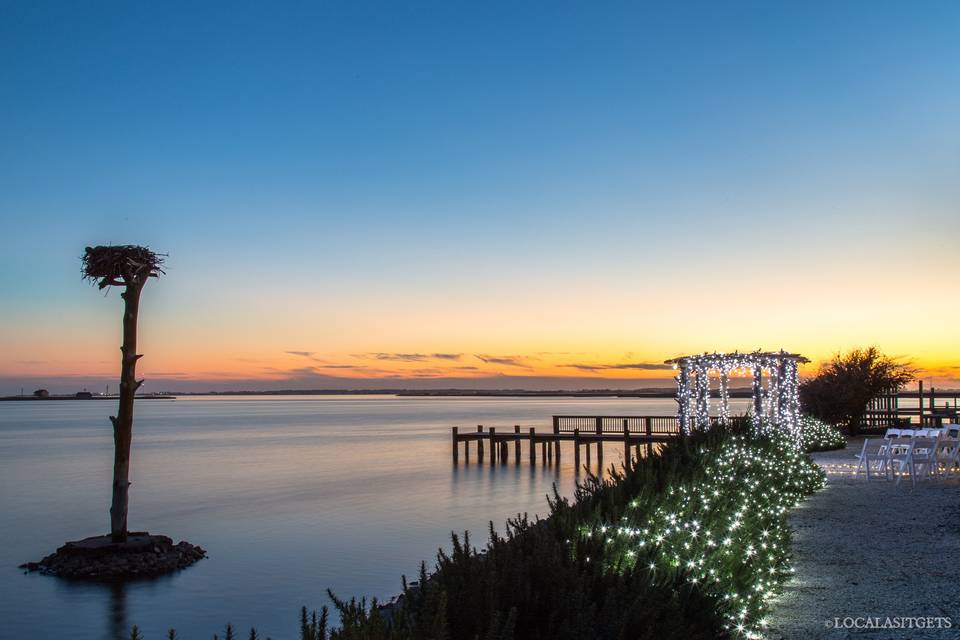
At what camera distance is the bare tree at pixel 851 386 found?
29328mm

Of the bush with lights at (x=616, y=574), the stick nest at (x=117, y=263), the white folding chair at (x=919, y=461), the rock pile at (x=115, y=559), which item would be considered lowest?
the rock pile at (x=115, y=559)

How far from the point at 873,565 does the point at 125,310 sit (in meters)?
10.2

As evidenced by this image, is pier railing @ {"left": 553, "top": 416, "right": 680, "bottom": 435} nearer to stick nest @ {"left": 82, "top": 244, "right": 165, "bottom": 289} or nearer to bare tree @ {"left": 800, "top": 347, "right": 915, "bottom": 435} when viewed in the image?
bare tree @ {"left": 800, "top": 347, "right": 915, "bottom": 435}

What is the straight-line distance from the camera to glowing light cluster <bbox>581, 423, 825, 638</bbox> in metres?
5.04

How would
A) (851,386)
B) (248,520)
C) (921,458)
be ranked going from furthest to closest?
(851,386)
(248,520)
(921,458)

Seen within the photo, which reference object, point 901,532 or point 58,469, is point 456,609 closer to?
point 901,532

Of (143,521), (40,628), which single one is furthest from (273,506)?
(40,628)

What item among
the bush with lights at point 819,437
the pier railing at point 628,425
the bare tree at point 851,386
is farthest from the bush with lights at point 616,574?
the bare tree at point 851,386

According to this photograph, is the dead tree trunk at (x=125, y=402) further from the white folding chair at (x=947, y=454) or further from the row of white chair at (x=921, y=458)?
the white folding chair at (x=947, y=454)

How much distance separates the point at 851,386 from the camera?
2912 centimetres

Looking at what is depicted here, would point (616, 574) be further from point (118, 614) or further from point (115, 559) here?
point (115, 559)

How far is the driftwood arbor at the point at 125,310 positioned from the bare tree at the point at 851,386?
24423mm

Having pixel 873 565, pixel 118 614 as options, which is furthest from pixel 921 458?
pixel 118 614

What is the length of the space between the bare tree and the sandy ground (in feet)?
55.8
